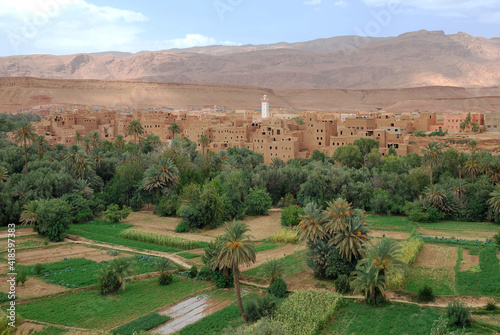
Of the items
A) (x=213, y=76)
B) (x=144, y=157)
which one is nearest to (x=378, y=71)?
(x=213, y=76)

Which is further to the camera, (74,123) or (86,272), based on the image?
(74,123)

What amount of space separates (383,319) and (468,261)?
28.0 ft

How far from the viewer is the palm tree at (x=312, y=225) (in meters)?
21.1

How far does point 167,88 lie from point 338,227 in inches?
4627

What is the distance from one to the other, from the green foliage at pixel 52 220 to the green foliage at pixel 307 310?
1551 cm

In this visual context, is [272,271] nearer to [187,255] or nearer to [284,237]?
[187,255]

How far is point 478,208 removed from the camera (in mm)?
32188

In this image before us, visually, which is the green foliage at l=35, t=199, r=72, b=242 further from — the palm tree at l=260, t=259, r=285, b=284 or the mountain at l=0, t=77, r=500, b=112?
the mountain at l=0, t=77, r=500, b=112

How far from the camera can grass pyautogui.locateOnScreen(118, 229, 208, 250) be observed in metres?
27.1

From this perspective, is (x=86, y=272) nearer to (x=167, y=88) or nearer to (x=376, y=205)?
(x=376, y=205)

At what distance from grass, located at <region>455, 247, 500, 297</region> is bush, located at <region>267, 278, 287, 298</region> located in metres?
7.16

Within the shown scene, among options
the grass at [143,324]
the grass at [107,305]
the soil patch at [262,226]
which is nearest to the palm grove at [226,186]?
the soil patch at [262,226]

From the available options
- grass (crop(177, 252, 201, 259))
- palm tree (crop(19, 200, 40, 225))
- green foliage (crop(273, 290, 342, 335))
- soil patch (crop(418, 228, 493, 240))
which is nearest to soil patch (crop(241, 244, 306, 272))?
grass (crop(177, 252, 201, 259))

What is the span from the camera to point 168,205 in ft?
113
